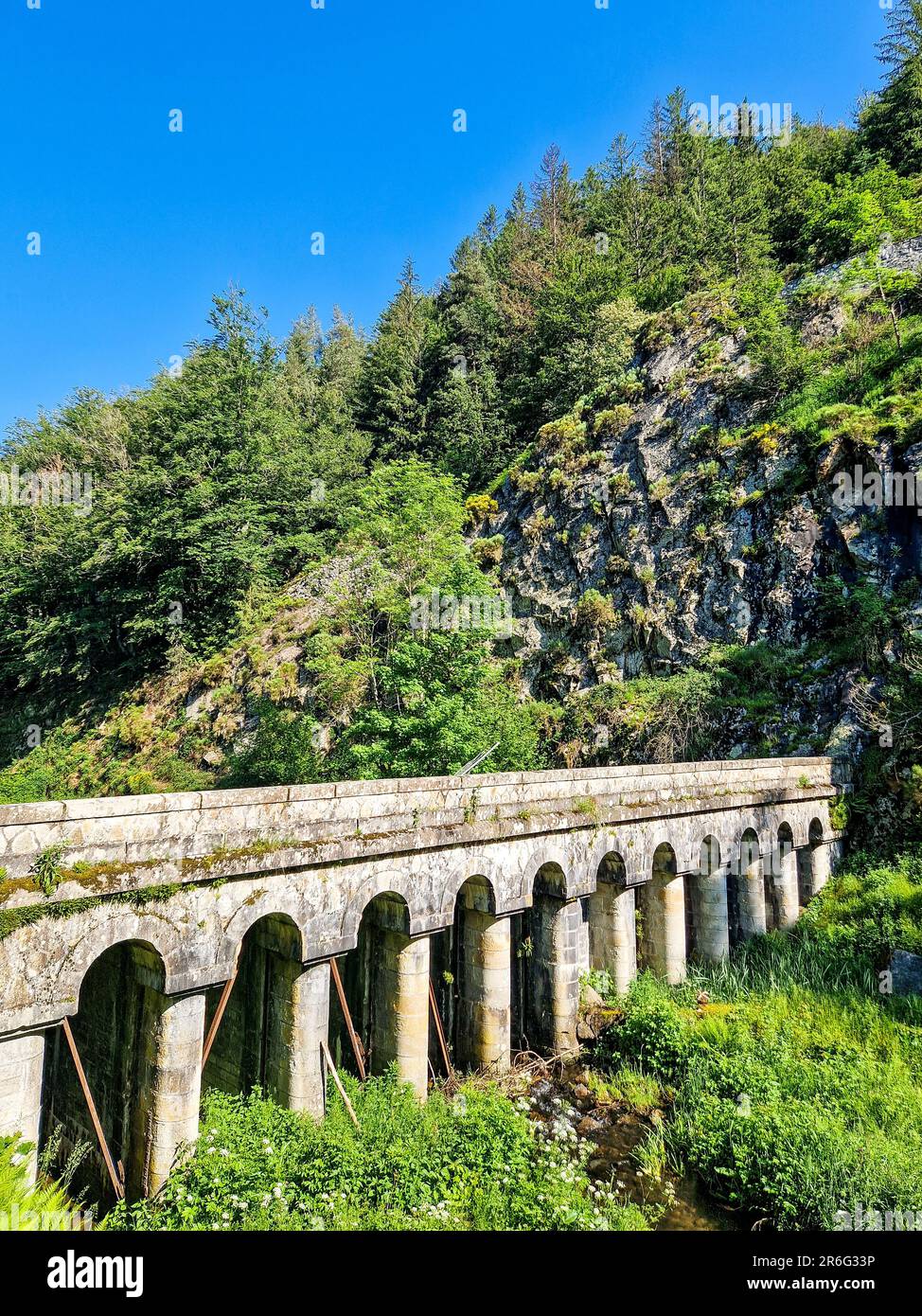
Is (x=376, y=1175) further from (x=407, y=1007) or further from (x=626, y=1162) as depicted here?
(x=626, y=1162)

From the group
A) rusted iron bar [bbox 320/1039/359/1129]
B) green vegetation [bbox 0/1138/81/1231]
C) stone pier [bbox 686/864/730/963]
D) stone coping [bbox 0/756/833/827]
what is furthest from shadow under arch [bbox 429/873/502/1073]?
green vegetation [bbox 0/1138/81/1231]

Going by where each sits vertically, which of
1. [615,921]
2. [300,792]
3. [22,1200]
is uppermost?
[300,792]

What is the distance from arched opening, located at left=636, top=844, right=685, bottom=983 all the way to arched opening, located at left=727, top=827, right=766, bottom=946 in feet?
7.84

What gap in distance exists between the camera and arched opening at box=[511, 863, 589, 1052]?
12.6 m

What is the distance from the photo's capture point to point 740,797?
16.3 meters

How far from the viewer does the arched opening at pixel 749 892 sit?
1650 cm

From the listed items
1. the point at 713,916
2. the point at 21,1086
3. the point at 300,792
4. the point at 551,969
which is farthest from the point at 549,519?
the point at 21,1086

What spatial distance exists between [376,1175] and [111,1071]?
4.92 metres

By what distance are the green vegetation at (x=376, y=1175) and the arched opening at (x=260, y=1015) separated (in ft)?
1.84

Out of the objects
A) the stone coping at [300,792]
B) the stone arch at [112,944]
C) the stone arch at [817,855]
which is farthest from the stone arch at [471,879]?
the stone arch at [817,855]

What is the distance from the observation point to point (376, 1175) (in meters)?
7.71

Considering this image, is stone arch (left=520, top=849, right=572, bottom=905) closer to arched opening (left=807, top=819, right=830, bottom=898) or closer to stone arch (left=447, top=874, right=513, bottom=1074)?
stone arch (left=447, top=874, right=513, bottom=1074)
